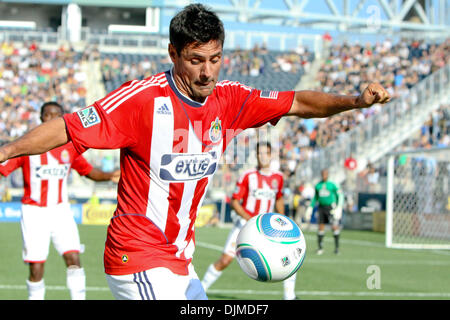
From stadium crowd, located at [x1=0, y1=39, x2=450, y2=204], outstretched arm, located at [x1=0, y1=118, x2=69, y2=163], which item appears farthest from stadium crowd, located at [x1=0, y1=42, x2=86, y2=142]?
outstretched arm, located at [x1=0, y1=118, x2=69, y2=163]

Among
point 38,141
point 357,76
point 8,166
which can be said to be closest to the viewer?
point 38,141

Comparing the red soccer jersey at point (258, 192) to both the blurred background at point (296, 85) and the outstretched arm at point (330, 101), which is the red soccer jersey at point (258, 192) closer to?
the outstretched arm at point (330, 101)

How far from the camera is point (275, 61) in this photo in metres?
35.9

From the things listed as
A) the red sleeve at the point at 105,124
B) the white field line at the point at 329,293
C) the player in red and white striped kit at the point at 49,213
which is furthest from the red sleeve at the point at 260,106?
the white field line at the point at 329,293

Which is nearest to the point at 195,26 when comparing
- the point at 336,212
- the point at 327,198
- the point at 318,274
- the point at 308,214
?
the point at 318,274

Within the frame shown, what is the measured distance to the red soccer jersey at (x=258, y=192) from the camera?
1009 cm

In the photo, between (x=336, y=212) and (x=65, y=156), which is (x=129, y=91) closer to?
(x=65, y=156)

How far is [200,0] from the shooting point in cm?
405

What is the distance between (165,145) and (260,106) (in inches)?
30.2

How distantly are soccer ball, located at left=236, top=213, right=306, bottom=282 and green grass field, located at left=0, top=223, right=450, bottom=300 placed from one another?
538 centimetres

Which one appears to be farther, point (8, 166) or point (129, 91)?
point (8, 166)

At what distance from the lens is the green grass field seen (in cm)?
1005

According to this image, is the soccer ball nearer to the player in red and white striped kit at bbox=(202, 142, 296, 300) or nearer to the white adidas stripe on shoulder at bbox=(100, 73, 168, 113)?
the white adidas stripe on shoulder at bbox=(100, 73, 168, 113)

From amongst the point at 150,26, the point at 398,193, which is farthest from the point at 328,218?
the point at 150,26
